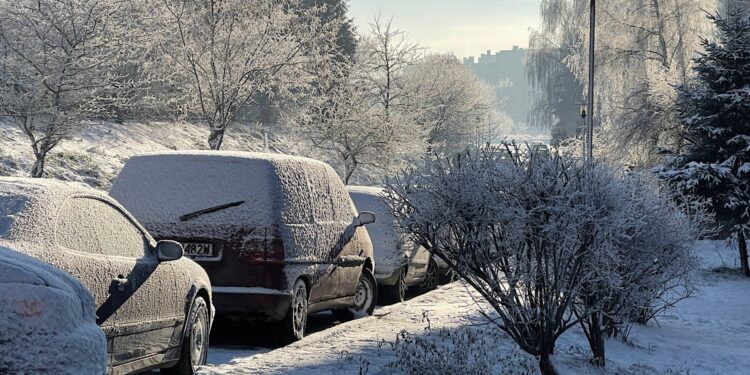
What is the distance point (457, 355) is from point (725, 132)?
16.3m

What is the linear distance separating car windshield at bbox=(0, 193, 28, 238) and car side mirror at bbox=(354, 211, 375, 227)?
568cm

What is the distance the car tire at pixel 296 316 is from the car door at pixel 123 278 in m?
2.41

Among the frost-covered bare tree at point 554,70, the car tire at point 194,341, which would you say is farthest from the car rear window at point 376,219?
the frost-covered bare tree at point 554,70

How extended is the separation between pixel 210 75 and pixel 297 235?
909 inches

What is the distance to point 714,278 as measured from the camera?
75.0ft

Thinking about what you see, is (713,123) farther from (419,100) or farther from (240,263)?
(419,100)

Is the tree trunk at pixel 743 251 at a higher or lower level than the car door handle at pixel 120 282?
lower

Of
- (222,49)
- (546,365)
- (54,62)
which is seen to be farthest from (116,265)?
(222,49)

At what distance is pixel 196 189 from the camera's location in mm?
9188

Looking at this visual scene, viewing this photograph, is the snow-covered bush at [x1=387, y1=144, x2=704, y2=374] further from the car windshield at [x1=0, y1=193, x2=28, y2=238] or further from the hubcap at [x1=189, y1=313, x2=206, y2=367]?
the car windshield at [x1=0, y1=193, x2=28, y2=238]

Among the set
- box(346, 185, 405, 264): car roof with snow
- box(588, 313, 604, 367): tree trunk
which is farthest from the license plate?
box(346, 185, 405, 264): car roof with snow

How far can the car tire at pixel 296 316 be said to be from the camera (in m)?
9.42

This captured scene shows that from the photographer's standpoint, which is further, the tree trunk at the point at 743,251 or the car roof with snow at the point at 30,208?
the tree trunk at the point at 743,251

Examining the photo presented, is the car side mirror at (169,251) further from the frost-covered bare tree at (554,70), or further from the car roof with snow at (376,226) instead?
the frost-covered bare tree at (554,70)
